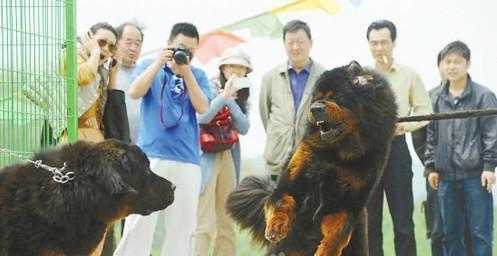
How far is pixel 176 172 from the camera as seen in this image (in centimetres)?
820

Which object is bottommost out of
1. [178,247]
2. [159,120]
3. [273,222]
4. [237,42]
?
[178,247]

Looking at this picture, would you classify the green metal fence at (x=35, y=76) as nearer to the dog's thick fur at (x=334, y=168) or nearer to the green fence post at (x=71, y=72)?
the green fence post at (x=71, y=72)

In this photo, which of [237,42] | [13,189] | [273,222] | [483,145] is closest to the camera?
[13,189]

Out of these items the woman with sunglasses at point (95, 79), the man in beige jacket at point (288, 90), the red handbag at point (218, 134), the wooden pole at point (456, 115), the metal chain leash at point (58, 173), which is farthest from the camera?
the red handbag at point (218, 134)

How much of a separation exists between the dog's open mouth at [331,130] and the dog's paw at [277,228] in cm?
60

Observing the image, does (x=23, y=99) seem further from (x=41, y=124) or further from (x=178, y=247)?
(x=178, y=247)

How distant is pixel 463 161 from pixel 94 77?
3.66 metres

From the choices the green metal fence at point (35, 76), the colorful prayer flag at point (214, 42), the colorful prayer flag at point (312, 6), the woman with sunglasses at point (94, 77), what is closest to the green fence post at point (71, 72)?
the green metal fence at point (35, 76)

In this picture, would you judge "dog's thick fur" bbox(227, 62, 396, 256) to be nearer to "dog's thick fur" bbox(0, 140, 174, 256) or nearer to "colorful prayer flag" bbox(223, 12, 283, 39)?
"dog's thick fur" bbox(0, 140, 174, 256)

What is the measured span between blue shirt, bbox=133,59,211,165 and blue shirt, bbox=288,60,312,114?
119 cm

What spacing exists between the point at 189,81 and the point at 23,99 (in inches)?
59.6

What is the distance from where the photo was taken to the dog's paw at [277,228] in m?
6.50

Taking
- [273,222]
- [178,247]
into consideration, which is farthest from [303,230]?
[178,247]

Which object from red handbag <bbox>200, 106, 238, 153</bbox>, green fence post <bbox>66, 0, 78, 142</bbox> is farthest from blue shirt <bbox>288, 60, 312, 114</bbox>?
green fence post <bbox>66, 0, 78, 142</bbox>
